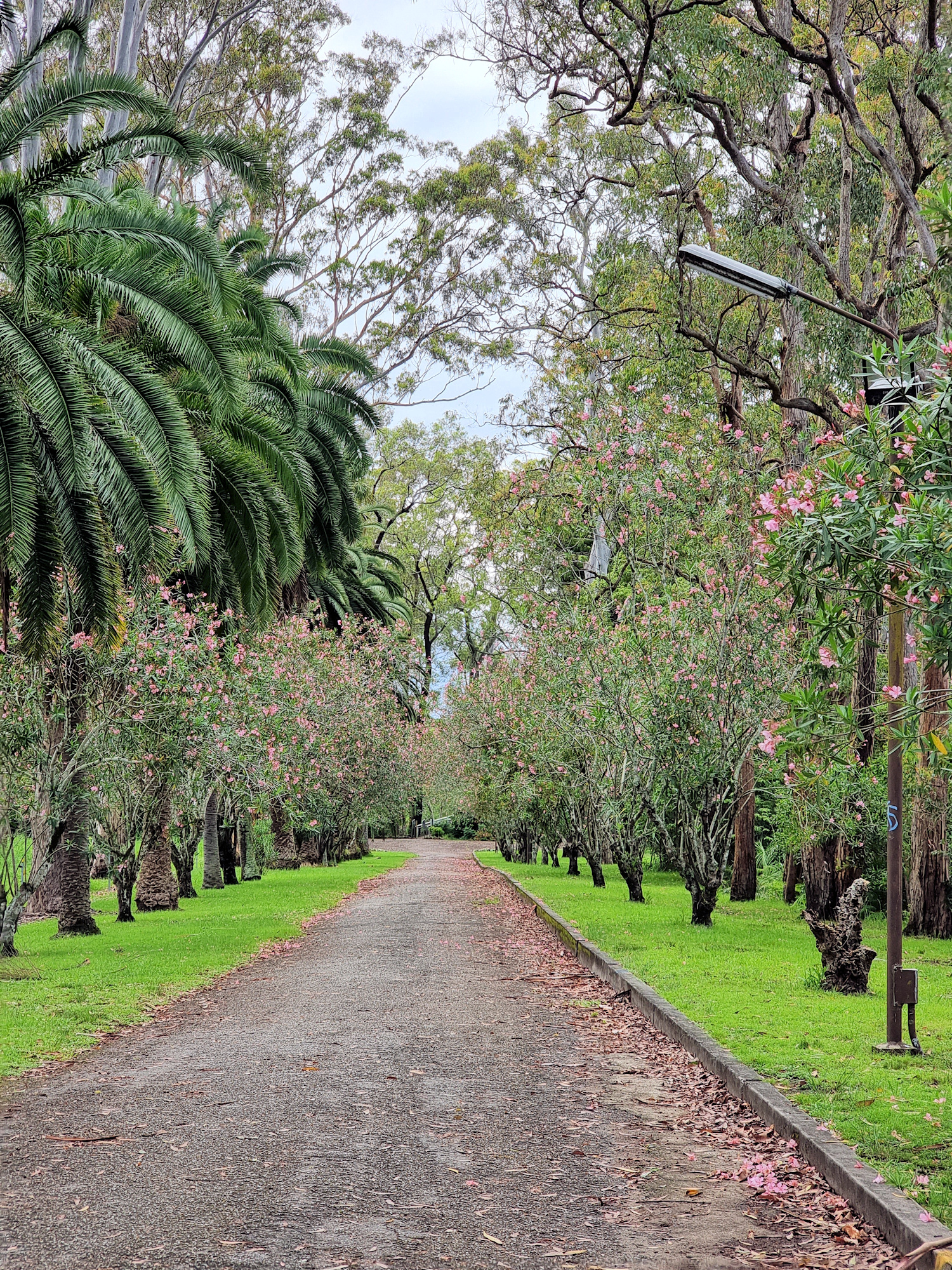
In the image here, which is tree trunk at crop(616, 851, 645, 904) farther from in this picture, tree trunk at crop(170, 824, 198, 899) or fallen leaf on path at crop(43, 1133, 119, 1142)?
fallen leaf on path at crop(43, 1133, 119, 1142)

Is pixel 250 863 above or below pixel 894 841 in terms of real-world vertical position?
below

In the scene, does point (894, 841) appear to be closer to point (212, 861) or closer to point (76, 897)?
point (76, 897)

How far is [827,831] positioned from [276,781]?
8.03 meters

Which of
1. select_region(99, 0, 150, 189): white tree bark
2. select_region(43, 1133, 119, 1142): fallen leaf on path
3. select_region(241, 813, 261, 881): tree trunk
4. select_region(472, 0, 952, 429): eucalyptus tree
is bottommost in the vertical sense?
select_region(241, 813, 261, 881): tree trunk

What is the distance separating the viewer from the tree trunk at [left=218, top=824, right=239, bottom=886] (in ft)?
96.3

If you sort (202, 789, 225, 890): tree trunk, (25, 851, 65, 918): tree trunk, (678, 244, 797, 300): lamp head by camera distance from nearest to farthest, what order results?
1. (678, 244, 797, 300): lamp head
2. (25, 851, 65, 918): tree trunk
3. (202, 789, 225, 890): tree trunk

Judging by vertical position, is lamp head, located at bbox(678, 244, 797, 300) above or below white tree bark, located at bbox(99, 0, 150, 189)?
below

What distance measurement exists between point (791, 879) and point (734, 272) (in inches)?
687

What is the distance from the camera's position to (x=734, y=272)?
812 cm

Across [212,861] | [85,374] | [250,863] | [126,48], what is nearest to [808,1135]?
[85,374]

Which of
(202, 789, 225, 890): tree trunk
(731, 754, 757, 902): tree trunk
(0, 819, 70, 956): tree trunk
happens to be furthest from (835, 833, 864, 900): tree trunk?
(202, 789, 225, 890): tree trunk

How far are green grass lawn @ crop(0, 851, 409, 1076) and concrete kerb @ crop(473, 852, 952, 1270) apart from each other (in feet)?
13.9

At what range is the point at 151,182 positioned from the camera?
22031 millimetres

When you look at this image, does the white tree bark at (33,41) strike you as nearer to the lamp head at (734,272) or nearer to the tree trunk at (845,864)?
the lamp head at (734,272)
